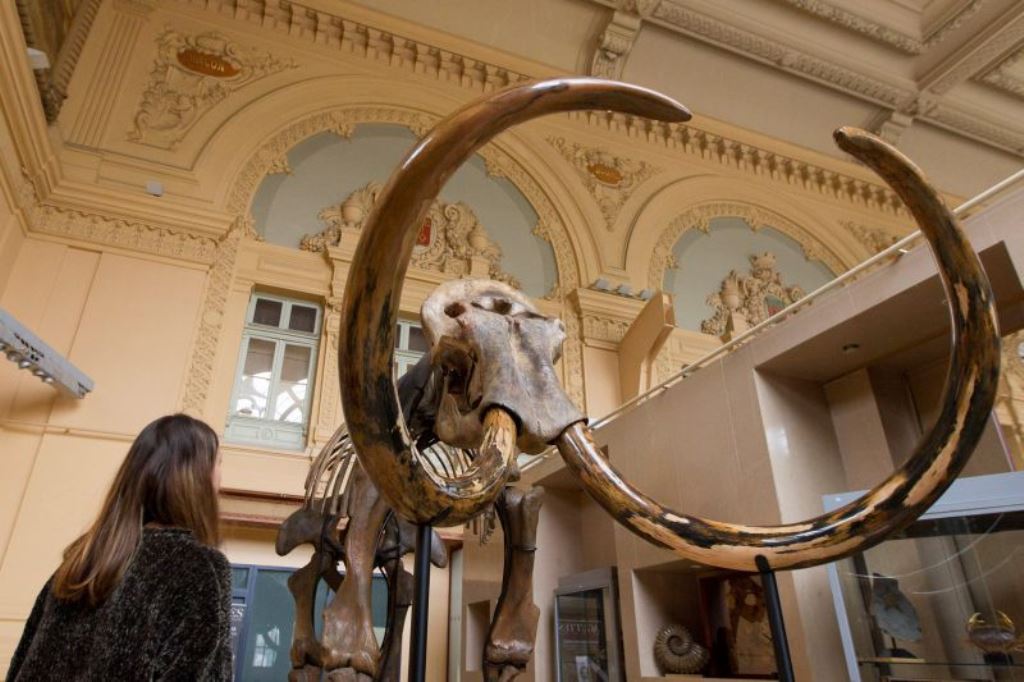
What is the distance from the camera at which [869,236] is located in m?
12.5

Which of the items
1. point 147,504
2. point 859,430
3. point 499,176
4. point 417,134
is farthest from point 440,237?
point 147,504

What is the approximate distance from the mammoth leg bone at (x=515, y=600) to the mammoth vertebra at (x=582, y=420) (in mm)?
809

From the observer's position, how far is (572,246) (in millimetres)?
9922

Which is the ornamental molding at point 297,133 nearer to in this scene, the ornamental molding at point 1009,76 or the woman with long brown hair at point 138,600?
the woman with long brown hair at point 138,600

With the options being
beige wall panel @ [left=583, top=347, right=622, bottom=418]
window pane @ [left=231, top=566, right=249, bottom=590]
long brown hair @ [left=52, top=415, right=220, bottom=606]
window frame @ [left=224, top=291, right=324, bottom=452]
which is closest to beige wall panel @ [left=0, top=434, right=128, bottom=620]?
window frame @ [left=224, top=291, right=324, bottom=452]

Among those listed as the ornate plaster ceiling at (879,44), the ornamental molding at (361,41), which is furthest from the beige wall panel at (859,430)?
the ornate plaster ceiling at (879,44)

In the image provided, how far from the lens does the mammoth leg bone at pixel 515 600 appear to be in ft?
5.79

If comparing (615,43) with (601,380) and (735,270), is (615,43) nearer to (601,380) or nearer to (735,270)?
(735,270)

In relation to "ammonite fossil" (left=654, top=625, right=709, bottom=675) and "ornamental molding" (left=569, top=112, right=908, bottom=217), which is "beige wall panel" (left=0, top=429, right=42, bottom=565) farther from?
"ornamental molding" (left=569, top=112, right=908, bottom=217)

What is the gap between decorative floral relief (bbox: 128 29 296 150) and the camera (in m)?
8.23

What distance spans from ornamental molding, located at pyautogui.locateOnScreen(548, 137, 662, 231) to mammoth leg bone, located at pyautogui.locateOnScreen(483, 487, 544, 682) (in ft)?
28.9

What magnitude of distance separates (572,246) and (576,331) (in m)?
1.49

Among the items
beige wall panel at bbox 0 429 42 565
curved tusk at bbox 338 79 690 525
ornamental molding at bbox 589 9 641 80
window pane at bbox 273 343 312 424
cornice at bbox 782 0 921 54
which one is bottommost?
curved tusk at bbox 338 79 690 525

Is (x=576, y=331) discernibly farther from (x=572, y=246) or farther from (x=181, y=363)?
(x=181, y=363)
